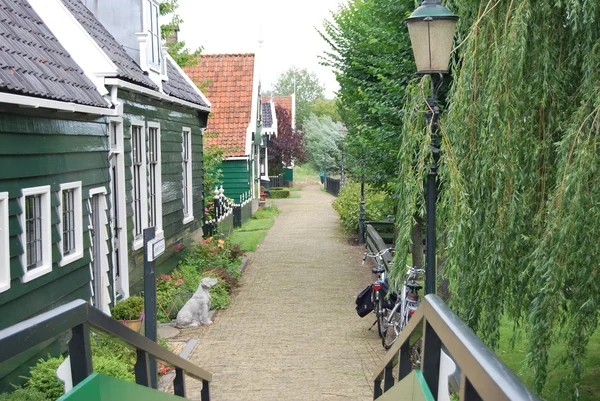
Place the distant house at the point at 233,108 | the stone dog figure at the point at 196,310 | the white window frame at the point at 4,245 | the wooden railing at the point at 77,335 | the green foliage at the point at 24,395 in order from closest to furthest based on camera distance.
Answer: the wooden railing at the point at 77,335 → the green foliage at the point at 24,395 → the white window frame at the point at 4,245 → the stone dog figure at the point at 196,310 → the distant house at the point at 233,108

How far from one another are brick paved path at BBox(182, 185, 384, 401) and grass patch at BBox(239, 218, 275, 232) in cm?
645

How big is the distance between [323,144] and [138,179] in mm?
46607

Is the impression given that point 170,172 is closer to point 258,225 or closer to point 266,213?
point 258,225

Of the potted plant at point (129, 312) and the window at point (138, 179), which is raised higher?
the window at point (138, 179)

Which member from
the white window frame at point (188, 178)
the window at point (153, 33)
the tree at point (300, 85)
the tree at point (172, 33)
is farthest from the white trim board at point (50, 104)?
the tree at point (300, 85)

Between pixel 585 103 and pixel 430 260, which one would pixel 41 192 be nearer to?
pixel 430 260

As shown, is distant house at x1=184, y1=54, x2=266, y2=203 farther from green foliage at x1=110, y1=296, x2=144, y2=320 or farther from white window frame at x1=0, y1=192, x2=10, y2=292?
white window frame at x1=0, y1=192, x2=10, y2=292

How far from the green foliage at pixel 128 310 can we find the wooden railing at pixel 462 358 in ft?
24.3

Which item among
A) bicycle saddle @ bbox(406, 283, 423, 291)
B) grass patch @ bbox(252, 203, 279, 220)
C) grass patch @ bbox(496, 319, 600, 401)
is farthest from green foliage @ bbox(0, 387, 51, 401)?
grass patch @ bbox(252, 203, 279, 220)

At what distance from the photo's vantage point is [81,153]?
933cm

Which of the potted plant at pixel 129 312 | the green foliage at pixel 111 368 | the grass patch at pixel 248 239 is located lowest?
the grass patch at pixel 248 239

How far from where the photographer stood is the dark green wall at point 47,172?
705 cm

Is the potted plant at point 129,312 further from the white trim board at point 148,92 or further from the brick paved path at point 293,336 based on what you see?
the white trim board at point 148,92

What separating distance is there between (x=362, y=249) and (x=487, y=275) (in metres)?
15.6
